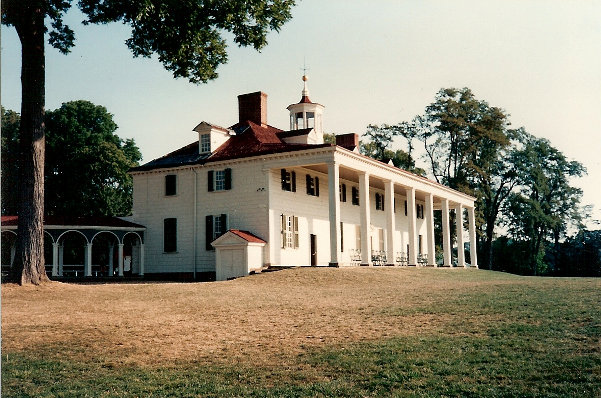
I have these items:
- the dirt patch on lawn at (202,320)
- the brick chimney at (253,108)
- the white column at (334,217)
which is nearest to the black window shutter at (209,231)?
the white column at (334,217)

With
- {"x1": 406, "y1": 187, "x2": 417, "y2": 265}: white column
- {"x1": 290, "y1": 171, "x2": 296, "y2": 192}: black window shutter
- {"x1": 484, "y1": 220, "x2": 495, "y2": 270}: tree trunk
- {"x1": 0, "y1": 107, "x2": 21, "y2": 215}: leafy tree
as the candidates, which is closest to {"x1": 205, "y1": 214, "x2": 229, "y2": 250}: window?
{"x1": 290, "y1": 171, "x2": 296, "y2": 192}: black window shutter

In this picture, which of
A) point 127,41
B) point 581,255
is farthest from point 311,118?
point 581,255

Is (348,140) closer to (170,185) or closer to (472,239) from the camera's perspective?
(170,185)

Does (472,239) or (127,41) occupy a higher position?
(127,41)

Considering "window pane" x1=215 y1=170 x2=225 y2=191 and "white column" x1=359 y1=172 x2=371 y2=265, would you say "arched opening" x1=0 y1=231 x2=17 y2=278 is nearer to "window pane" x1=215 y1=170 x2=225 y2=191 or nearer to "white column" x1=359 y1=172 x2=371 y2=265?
"window pane" x1=215 y1=170 x2=225 y2=191

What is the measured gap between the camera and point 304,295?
21609 millimetres

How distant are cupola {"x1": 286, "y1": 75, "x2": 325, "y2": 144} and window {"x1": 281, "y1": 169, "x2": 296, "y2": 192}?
591 cm

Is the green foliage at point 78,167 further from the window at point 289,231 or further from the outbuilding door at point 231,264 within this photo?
the outbuilding door at point 231,264

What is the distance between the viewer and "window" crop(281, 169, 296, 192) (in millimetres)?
34938

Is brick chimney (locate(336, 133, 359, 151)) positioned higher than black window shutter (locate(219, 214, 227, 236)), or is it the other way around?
brick chimney (locate(336, 133, 359, 151))

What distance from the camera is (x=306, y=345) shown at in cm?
1245

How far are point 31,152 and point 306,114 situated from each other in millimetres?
22187

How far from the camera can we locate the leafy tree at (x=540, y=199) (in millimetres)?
61938

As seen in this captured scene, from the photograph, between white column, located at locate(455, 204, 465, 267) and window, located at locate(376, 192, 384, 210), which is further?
white column, located at locate(455, 204, 465, 267)
